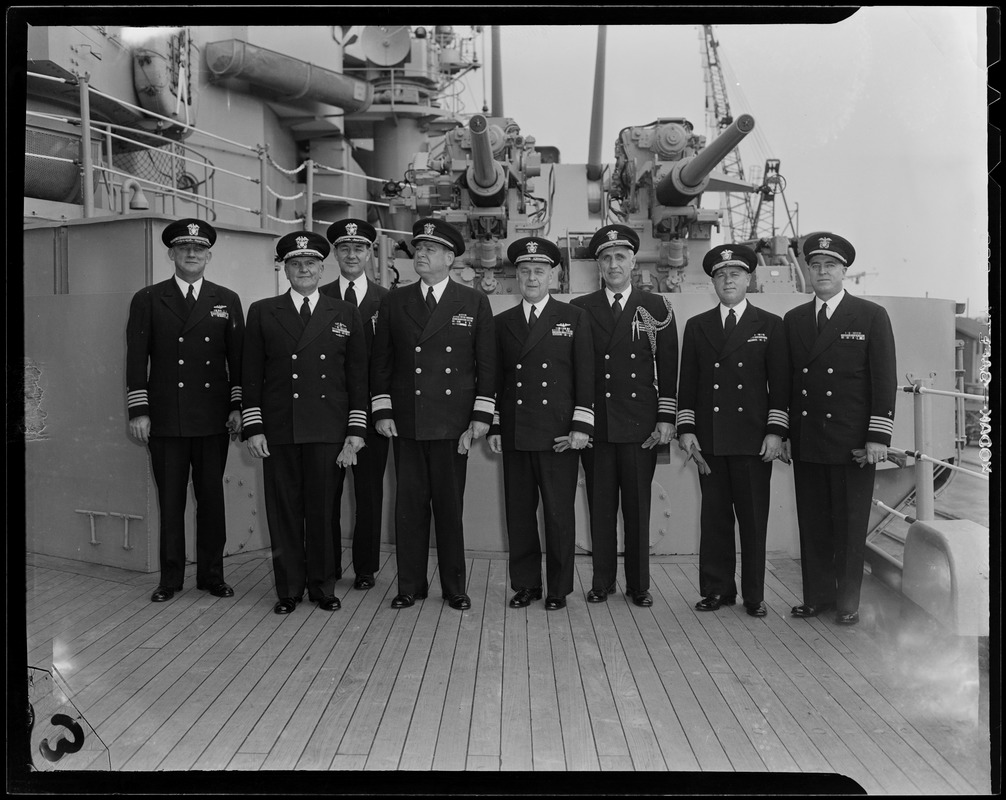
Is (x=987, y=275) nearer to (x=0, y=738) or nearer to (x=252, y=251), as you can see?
(x=0, y=738)

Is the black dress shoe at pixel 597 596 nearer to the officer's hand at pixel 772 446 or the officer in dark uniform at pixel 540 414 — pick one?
the officer in dark uniform at pixel 540 414

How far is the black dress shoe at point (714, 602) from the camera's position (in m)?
3.98

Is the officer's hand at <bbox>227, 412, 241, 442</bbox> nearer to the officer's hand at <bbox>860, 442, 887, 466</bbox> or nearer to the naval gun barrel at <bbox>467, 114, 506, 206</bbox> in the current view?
the naval gun barrel at <bbox>467, 114, 506, 206</bbox>

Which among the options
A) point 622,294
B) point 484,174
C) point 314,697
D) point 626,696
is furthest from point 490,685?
point 484,174

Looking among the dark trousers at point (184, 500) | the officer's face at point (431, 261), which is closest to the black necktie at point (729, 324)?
the officer's face at point (431, 261)

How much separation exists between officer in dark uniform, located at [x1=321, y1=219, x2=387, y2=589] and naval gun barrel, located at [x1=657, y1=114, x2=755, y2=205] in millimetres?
2048

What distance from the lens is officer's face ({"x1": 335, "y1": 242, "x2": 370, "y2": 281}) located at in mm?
4609

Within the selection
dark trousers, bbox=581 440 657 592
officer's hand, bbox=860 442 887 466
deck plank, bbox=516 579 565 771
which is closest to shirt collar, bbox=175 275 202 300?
dark trousers, bbox=581 440 657 592

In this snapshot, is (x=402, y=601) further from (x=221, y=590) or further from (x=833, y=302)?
(x=833, y=302)

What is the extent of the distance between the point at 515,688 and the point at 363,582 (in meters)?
1.51

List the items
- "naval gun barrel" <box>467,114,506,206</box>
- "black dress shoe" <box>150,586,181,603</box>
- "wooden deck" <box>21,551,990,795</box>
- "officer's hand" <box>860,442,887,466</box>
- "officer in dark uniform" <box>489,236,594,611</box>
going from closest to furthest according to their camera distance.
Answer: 1. "wooden deck" <box>21,551,990,795</box>
2. "officer's hand" <box>860,442,887,466</box>
3. "officer in dark uniform" <box>489,236,594,611</box>
4. "black dress shoe" <box>150,586,181,603</box>
5. "naval gun barrel" <box>467,114,506,206</box>

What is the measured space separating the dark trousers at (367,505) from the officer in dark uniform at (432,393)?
380 mm

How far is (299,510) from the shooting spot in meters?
4.12

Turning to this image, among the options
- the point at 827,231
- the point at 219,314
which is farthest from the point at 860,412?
the point at 219,314
